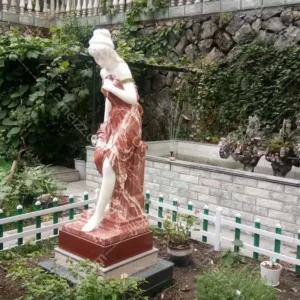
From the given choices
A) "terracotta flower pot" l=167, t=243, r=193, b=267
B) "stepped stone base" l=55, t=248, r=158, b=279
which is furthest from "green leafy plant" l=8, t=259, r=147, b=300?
"terracotta flower pot" l=167, t=243, r=193, b=267

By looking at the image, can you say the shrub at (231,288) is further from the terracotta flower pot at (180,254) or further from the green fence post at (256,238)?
the green fence post at (256,238)

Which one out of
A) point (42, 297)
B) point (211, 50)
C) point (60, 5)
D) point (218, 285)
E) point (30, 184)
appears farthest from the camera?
point (60, 5)

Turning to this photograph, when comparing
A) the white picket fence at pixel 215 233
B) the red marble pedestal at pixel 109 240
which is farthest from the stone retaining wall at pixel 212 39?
the red marble pedestal at pixel 109 240

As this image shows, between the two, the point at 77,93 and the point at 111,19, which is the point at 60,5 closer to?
the point at 111,19

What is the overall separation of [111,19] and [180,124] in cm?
364

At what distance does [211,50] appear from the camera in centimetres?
853

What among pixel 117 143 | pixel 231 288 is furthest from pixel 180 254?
pixel 117 143

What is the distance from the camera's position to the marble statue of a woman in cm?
364

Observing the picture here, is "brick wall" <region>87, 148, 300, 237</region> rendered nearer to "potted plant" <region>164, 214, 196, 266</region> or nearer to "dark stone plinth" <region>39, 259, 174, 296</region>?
"potted plant" <region>164, 214, 196, 266</region>

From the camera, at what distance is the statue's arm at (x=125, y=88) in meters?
3.65

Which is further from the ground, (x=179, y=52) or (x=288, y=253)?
(x=179, y=52)

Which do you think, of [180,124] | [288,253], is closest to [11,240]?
[288,253]

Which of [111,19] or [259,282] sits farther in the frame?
[111,19]

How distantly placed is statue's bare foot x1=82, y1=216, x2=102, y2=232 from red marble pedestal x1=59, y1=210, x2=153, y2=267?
3 cm
